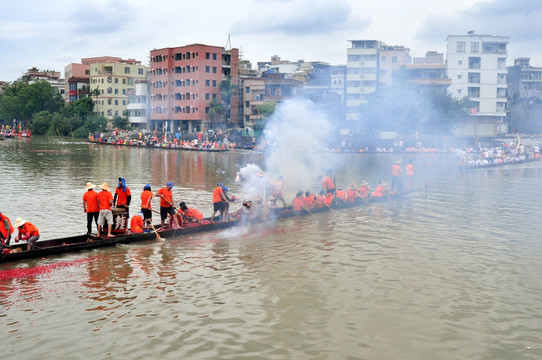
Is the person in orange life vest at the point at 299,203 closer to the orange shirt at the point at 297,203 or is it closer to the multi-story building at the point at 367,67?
the orange shirt at the point at 297,203

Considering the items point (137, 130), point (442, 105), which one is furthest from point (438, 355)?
point (137, 130)

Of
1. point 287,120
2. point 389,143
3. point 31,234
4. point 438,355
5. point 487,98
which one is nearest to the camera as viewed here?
point 438,355

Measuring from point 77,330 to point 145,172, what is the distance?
30802mm

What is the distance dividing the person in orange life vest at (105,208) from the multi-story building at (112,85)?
3826 inches

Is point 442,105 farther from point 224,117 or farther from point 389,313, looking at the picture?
point 389,313

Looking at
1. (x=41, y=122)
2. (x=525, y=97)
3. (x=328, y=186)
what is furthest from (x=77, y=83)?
(x=328, y=186)

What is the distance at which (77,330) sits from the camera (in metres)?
10.3

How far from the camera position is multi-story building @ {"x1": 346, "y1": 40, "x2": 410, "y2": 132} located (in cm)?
8200

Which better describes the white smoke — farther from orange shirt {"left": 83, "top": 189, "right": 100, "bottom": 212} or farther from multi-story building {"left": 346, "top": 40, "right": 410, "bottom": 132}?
multi-story building {"left": 346, "top": 40, "right": 410, "bottom": 132}

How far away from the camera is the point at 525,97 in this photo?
87.9m

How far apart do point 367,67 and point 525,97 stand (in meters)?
28.7

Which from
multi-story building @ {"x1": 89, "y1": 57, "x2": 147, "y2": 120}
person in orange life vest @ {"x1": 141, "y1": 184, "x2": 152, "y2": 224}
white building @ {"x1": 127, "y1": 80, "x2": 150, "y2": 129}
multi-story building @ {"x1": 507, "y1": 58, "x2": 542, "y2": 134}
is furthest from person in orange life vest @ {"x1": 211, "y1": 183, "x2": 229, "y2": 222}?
multi-story building @ {"x1": 89, "y1": 57, "x2": 147, "y2": 120}

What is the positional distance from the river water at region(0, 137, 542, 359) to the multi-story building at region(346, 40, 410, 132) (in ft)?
200

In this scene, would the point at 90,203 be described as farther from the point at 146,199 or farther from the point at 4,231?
the point at 4,231
